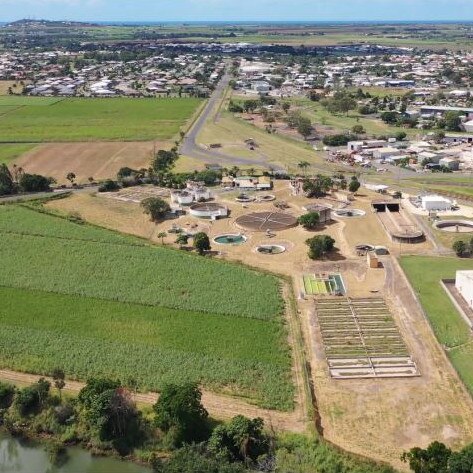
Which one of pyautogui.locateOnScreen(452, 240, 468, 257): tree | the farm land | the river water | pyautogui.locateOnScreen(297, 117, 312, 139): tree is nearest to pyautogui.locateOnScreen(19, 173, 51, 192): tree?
the farm land

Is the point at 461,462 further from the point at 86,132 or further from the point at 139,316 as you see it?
the point at 86,132

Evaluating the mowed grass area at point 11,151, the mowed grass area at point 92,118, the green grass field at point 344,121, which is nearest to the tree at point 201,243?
the mowed grass area at point 11,151

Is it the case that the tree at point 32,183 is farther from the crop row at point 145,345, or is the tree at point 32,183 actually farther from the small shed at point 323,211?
the small shed at point 323,211

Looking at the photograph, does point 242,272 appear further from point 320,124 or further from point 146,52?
point 146,52

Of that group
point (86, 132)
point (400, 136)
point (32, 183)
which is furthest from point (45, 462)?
point (86, 132)

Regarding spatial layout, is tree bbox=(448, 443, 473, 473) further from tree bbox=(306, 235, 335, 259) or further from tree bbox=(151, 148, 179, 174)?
tree bbox=(151, 148, 179, 174)

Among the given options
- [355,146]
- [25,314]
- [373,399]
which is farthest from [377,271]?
[355,146]

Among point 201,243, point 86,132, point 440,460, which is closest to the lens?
point 440,460
